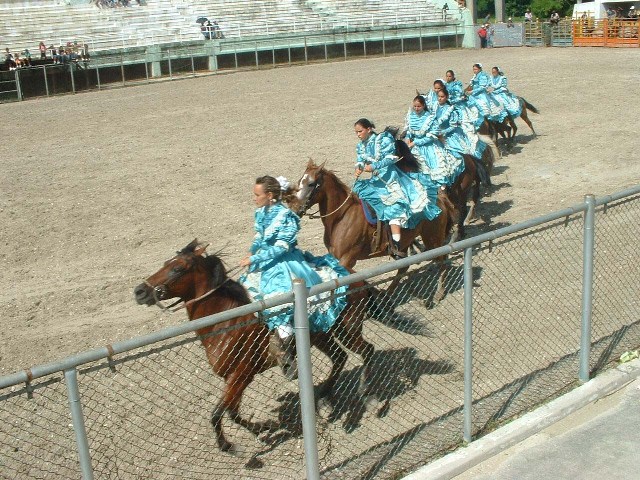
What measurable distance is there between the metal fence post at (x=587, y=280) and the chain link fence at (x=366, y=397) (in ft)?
0.25

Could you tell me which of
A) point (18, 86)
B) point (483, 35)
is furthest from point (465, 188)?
point (483, 35)

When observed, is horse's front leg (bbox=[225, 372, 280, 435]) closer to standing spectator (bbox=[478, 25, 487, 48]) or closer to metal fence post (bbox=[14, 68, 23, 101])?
metal fence post (bbox=[14, 68, 23, 101])

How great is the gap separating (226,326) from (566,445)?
107 inches

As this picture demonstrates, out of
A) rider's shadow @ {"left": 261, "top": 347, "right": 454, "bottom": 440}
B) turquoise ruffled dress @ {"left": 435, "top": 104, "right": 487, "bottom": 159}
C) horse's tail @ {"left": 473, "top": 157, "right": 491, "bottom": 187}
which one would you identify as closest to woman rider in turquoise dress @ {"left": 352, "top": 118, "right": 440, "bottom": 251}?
rider's shadow @ {"left": 261, "top": 347, "right": 454, "bottom": 440}

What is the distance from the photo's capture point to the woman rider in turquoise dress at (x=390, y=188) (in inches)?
390

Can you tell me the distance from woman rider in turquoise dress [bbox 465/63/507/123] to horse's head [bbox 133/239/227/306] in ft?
41.0

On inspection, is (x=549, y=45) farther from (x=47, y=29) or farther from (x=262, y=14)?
(x=47, y=29)

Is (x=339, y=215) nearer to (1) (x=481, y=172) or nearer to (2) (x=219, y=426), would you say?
(2) (x=219, y=426)

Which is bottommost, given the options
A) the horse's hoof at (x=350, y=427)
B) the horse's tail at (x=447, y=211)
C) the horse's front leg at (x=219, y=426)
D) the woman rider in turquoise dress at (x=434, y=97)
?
the horse's hoof at (x=350, y=427)

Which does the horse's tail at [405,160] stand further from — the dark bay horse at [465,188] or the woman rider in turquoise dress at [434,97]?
the woman rider in turquoise dress at [434,97]

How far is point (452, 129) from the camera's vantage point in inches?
530

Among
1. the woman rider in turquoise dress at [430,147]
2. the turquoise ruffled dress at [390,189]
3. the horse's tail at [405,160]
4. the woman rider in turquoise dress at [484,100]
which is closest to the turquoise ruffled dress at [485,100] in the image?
the woman rider in turquoise dress at [484,100]

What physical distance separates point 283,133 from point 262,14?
23.9 m

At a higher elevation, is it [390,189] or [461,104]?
[461,104]
